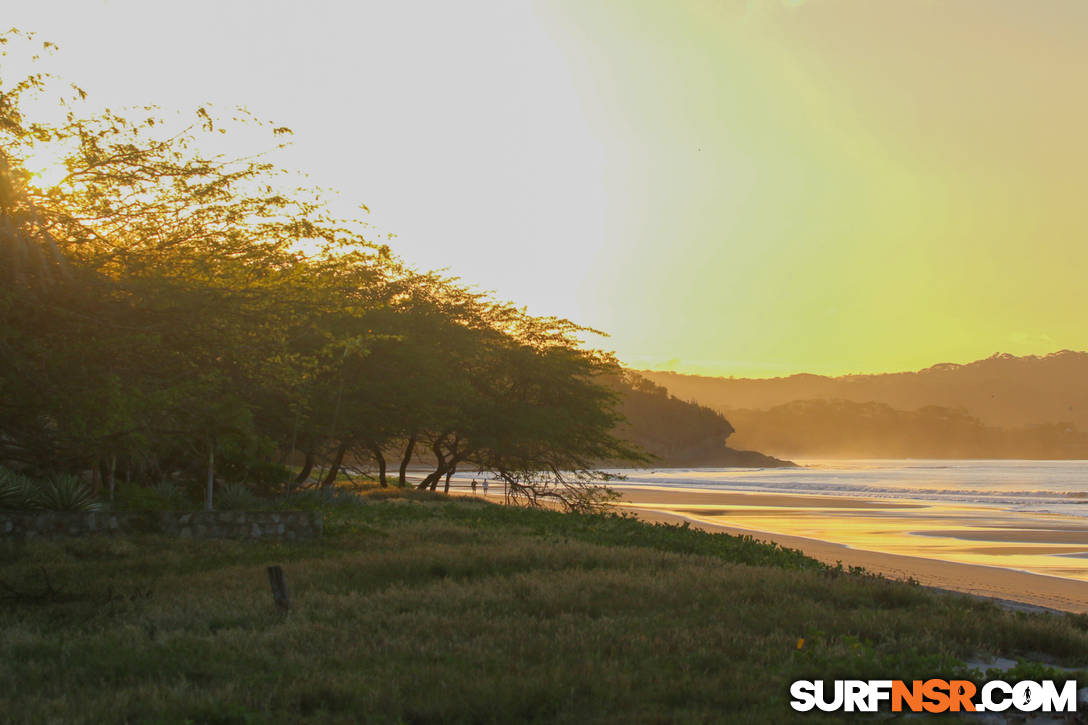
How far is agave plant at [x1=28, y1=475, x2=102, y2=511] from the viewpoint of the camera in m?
19.0

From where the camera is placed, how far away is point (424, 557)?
1681 cm

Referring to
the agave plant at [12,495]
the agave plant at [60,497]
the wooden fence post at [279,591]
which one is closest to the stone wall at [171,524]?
the agave plant at [60,497]

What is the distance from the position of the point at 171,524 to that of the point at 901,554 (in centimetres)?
2224

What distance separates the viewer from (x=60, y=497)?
1902 cm

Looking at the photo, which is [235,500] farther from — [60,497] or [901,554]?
[901,554]

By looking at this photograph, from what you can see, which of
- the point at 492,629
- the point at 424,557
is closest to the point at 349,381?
the point at 424,557

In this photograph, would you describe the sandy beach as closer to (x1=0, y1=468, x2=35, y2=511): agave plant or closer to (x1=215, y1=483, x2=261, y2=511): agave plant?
(x1=215, y1=483, x2=261, y2=511): agave plant

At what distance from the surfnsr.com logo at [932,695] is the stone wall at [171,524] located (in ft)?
46.0

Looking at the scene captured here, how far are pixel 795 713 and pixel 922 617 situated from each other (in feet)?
17.4

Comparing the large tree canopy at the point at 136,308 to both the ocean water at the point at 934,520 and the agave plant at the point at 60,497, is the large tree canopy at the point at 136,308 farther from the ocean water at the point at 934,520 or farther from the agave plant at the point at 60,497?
the ocean water at the point at 934,520

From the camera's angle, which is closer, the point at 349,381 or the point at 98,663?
the point at 98,663

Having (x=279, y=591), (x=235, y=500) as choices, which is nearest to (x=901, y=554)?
(x=235, y=500)

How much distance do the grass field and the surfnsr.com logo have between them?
0.25m

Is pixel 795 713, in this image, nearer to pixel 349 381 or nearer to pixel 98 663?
pixel 98 663
